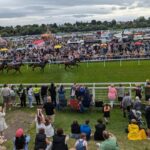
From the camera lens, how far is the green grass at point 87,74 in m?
31.3

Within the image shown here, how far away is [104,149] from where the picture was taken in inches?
487

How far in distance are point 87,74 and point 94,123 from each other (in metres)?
14.7

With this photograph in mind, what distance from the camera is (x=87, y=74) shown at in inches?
1323

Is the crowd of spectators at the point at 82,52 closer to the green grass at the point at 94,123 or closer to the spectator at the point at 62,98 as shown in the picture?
the spectator at the point at 62,98

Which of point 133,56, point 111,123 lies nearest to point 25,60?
point 133,56

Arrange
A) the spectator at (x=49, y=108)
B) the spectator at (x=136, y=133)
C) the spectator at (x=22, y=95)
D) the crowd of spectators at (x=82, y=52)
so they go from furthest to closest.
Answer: the crowd of spectators at (x=82, y=52)
the spectator at (x=22, y=95)
the spectator at (x=49, y=108)
the spectator at (x=136, y=133)

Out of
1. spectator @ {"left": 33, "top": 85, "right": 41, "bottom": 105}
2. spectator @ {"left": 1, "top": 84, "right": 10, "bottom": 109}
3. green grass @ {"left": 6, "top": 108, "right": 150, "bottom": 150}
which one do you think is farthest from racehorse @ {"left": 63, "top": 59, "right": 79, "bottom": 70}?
green grass @ {"left": 6, "top": 108, "right": 150, "bottom": 150}

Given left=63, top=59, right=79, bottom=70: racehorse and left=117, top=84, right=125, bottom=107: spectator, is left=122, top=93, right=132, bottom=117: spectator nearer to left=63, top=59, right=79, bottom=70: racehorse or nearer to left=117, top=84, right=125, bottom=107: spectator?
left=117, top=84, right=125, bottom=107: spectator

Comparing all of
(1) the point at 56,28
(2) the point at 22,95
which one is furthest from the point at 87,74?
(1) the point at 56,28

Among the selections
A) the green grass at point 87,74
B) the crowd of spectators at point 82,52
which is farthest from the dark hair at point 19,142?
the crowd of spectators at point 82,52

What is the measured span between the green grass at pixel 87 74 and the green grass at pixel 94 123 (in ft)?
32.9

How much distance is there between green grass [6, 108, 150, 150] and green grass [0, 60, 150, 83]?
10034 mm

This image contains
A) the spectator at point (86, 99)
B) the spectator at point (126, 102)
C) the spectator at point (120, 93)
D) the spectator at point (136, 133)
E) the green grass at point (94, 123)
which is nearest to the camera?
the green grass at point (94, 123)

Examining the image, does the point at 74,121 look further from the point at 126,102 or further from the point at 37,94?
the point at 37,94
